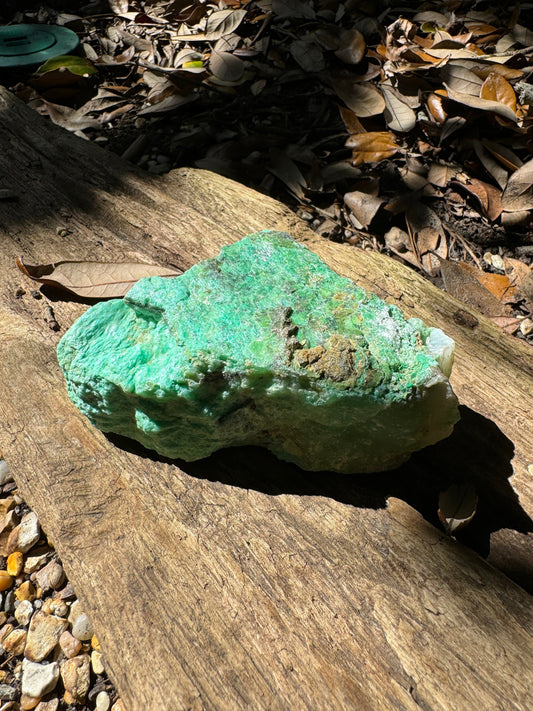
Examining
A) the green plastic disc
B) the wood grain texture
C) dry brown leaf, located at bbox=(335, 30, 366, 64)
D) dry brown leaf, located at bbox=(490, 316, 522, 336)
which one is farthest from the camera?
the green plastic disc

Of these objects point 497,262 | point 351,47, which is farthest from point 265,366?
point 351,47

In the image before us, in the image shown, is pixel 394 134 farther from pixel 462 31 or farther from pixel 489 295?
pixel 489 295

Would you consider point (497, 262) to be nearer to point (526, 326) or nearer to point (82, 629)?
point (526, 326)

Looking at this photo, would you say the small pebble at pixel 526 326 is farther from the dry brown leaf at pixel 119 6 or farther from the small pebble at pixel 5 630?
the dry brown leaf at pixel 119 6

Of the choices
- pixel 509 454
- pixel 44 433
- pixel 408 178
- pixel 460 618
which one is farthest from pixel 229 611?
pixel 408 178

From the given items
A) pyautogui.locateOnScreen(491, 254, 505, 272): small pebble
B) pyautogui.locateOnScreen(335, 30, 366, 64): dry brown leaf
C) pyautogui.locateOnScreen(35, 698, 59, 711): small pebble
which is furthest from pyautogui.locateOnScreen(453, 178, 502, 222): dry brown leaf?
pyautogui.locateOnScreen(35, 698, 59, 711): small pebble

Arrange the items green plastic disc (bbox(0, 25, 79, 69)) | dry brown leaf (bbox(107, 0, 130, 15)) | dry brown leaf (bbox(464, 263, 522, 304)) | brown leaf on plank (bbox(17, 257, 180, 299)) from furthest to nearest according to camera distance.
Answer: dry brown leaf (bbox(107, 0, 130, 15))
green plastic disc (bbox(0, 25, 79, 69))
dry brown leaf (bbox(464, 263, 522, 304))
brown leaf on plank (bbox(17, 257, 180, 299))

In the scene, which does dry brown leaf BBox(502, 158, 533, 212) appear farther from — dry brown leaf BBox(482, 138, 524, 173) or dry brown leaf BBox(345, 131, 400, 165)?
dry brown leaf BBox(345, 131, 400, 165)
